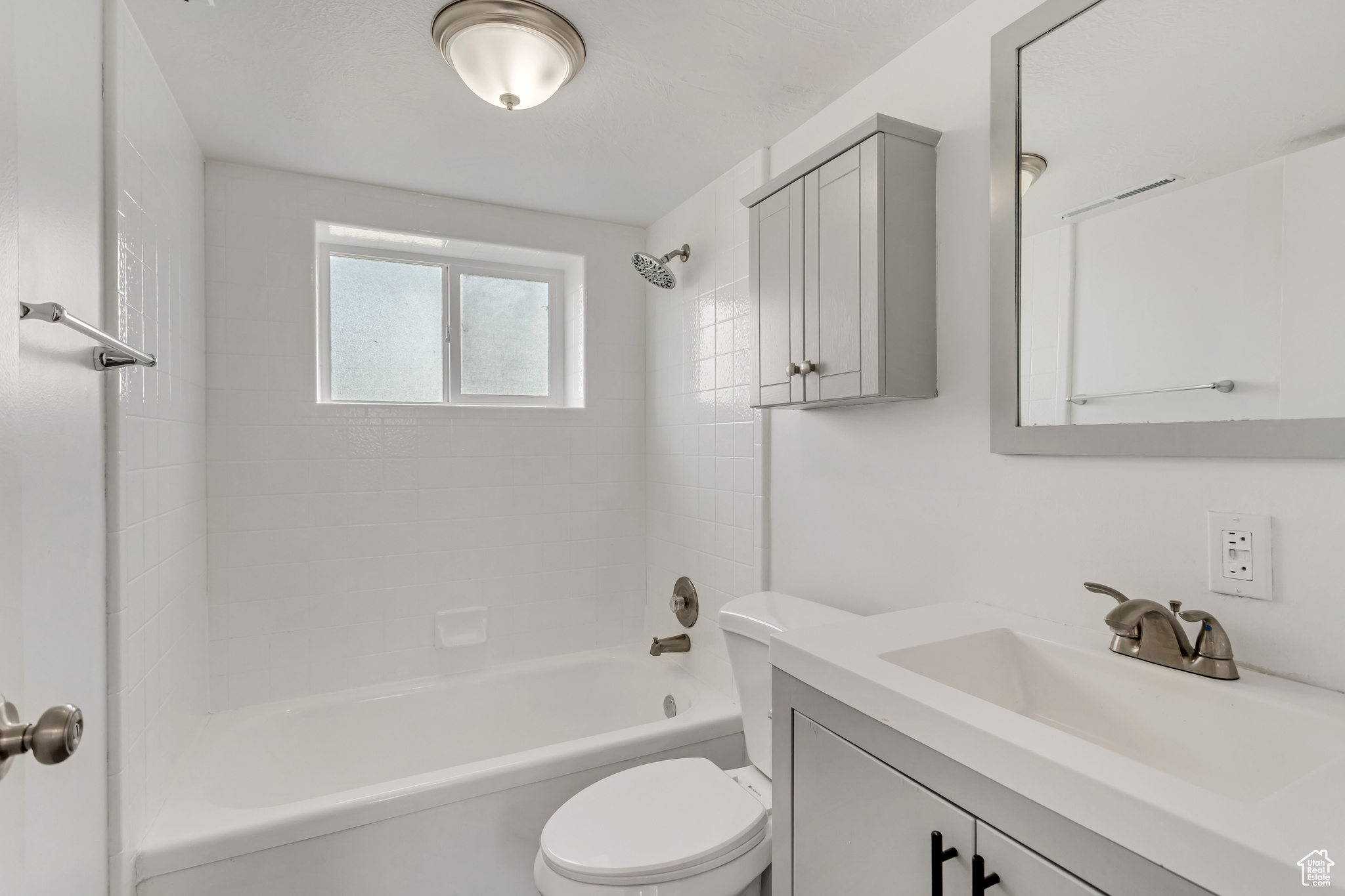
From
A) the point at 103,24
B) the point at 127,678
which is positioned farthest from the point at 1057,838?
the point at 103,24

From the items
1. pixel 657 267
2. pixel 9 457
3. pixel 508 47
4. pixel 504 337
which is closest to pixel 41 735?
pixel 9 457

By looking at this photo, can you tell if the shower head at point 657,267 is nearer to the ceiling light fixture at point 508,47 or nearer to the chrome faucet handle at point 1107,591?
the ceiling light fixture at point 508,47

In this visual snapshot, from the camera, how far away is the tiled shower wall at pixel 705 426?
81.7 inches

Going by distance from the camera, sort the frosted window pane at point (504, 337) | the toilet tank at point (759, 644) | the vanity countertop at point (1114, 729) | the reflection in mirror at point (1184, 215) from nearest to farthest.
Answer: the vanity countertop at point (1114, 729), the reflection in mirror at point (1184, 215), the toilet tank at point (759, 644), the frosted window pane at point (504, 337)

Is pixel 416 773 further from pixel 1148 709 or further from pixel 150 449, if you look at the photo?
pixel 1148 709

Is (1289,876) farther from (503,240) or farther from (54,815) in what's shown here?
(503,240)

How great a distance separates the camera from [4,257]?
68 centimetres

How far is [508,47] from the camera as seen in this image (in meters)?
1.38

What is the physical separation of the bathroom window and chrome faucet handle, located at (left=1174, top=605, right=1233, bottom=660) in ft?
7.54

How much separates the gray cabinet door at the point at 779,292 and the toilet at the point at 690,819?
1.91 ft

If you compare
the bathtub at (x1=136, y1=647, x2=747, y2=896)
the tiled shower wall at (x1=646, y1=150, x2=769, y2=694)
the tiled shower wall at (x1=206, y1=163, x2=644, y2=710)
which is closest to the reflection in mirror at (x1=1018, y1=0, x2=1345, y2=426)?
the tiled shower wall at (x1=646, y1=150, x2=769, y2=694)

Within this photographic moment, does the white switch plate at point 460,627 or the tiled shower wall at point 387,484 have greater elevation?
the tiled shower wall at point 387,484

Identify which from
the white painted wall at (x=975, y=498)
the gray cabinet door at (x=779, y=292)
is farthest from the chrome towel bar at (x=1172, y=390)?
the gray cabinet door at (x=779, y=292)

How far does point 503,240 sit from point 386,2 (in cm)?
118
